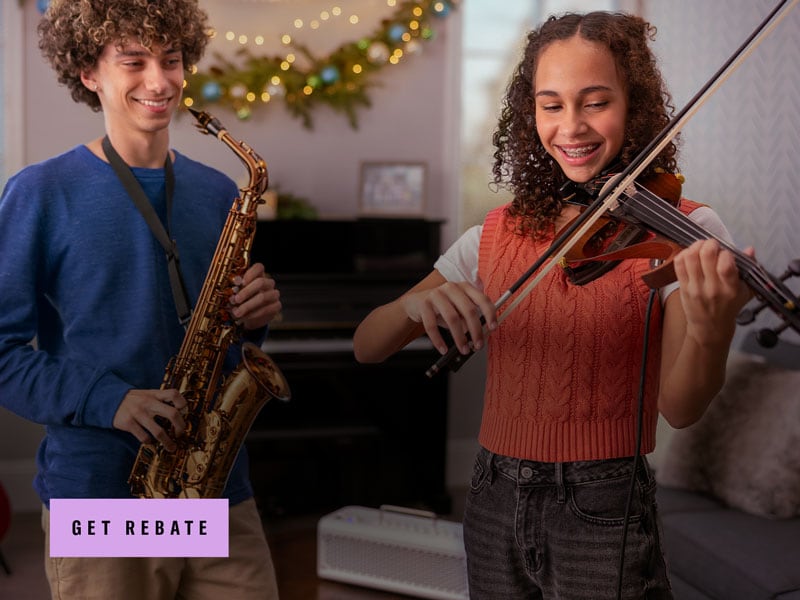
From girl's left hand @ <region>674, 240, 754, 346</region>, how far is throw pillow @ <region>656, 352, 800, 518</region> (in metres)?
1.74

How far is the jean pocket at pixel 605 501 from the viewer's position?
1260 mm

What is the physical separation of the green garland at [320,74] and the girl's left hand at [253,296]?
272 cm

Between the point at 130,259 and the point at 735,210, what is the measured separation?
262cm

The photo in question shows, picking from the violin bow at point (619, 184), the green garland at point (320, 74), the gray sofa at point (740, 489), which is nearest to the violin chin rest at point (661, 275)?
the violin bow at point (619, 184)

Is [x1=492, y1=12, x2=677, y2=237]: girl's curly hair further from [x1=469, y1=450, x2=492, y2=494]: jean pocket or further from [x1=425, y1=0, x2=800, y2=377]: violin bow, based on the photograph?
[x1=469, y1=450, x2=492, y2=494]: jean pocket

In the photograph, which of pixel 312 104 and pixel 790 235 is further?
pixel 312 104

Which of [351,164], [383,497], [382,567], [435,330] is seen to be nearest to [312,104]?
[351,164]

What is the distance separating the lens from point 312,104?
432 centimetres

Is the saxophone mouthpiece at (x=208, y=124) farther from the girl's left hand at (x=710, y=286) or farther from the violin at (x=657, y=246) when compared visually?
the girl's left hand at (x=710, y=286)

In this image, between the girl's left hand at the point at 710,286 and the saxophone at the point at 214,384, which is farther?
the saxophone at the point at 214,384

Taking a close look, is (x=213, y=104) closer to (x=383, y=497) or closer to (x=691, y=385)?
(x=383, y=497)

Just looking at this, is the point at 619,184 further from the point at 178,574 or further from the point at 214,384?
the point at 178,574

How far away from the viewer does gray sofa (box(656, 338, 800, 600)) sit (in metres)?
2.40

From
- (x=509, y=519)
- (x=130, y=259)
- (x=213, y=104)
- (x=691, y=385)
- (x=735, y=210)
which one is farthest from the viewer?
(x=213, y=104)
